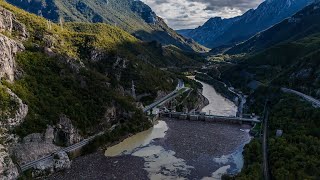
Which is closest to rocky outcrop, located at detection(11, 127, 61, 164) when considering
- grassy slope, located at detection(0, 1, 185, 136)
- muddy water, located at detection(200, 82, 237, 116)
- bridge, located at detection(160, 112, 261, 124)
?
grassy slope, located at detection(0, 1, 185, 136)

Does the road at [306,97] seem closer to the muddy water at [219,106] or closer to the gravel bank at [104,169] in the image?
the muddy water at [219,106]

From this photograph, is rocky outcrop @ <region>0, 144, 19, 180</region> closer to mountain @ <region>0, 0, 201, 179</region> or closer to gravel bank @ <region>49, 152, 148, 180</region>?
mountain @ <region>0, 0, 201, 179</region>

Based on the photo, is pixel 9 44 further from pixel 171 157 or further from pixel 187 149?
pixel 187 149

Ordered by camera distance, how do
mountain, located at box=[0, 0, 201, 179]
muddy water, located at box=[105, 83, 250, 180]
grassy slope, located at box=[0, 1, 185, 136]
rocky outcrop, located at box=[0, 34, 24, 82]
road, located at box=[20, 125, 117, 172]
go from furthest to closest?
grassy slope, located at box=[0, 1, 185, 136] → rocky outcrop, located at box=[0, 34, 24, 82] → muddy water, located at box=[105, 83, 250, 180] → mountain, located at box=[0, 0, 201, 179] → road, located at box=[20, 125, 117, 172]

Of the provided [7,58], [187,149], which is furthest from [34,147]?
[187,149]

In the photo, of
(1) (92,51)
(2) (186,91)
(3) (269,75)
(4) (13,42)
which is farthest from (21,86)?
(3) (269,75)

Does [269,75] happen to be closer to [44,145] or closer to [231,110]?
[231,110]
